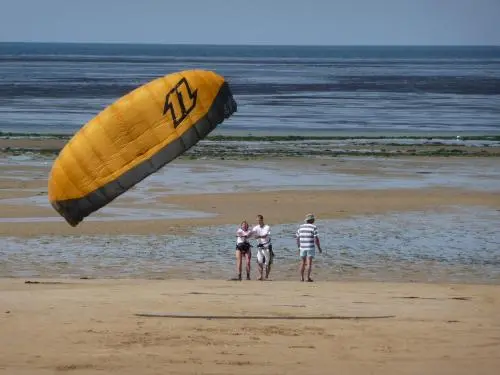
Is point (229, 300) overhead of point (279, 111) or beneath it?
beneath

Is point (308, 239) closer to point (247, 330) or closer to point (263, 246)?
point (263, 246)

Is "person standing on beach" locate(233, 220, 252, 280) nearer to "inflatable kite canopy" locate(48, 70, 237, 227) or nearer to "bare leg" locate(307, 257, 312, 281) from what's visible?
"bare leg" locate(307, 257, 312, 281)

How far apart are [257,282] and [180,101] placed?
515cm

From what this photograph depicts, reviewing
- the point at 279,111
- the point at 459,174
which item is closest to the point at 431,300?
the point at 459,174

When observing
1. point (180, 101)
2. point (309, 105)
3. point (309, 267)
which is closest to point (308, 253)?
point (309, 267)

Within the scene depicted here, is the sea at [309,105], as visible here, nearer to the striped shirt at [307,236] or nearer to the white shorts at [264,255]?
the white shorts at [264,255]

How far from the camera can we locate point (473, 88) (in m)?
111

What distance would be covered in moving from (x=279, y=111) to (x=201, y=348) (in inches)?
2392

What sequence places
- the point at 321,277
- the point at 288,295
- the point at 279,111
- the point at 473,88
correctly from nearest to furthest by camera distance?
1. the point at 288,295
2. the point at 321,277
3. the point at 279,111
4. the point at 473,88

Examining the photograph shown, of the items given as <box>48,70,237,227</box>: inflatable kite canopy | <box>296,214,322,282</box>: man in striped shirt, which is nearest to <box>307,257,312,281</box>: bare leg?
<box>296,214,322,282</box>: man in striped shirt

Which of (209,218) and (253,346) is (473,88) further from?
(253,346)

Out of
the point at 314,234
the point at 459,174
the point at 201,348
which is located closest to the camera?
the point at 201,348

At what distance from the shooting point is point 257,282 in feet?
73.2

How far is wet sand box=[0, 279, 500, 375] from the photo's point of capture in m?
15.5
